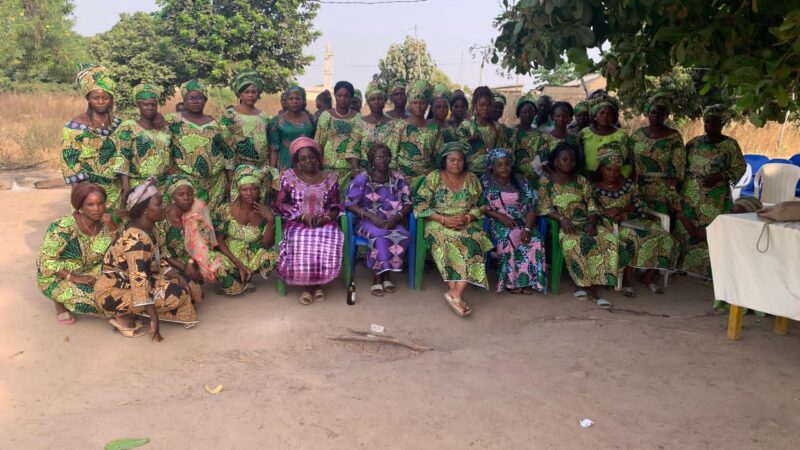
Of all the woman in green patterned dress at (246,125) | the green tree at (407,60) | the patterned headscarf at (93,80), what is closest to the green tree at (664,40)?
the woman in green patterned dress at (246,125)

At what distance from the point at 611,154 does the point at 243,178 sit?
3349mm

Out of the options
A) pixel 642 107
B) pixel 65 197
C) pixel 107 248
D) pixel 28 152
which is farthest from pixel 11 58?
pixel 642 107

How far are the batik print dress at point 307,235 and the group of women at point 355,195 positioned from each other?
13 mm

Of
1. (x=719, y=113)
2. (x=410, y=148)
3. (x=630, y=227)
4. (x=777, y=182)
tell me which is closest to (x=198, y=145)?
(x=410, y=148)

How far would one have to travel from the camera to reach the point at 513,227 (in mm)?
5441

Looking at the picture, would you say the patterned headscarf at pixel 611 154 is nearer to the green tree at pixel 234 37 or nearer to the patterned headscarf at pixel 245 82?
the patterned headscarf at pixel 245 82

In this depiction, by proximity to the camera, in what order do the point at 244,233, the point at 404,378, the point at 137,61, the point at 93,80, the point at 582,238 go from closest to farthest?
the point at 404,378 < the point at 93,80 < the point at 244,233 < the point at 582,238 < the point at 137,61

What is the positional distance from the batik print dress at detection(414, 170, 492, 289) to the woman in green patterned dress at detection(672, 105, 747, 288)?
204cm

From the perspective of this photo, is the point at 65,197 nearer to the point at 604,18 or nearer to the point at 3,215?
the point at 3,215

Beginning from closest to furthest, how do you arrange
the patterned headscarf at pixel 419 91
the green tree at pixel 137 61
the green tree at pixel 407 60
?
the patterned headscarf at pixel 419 91
the green tree at pixel 137 61
the green tree at pixel 407 60

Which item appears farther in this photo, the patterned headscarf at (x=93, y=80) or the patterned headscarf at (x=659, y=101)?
the patterned headscarf at (x=659, y=101)

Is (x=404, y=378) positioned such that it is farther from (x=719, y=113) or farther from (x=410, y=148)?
(x=719, y=113)

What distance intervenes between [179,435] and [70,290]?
189cm

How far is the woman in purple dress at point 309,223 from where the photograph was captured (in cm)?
500
